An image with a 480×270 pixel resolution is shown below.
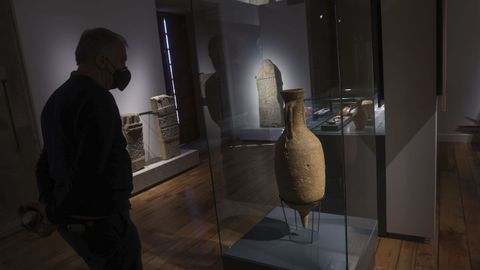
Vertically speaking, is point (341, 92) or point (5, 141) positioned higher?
point (341, 92)

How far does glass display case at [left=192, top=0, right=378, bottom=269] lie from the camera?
1.67 metres

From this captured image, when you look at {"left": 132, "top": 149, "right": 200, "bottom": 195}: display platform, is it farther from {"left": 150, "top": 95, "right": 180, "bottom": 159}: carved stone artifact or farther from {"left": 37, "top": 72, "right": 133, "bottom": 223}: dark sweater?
{"left": 37, "top": 72, "right": 133, "bottom": 223}: dark sweater

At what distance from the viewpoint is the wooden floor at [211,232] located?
86.0 inches

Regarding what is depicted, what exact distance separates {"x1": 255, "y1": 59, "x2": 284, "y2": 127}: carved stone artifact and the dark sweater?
76 cm

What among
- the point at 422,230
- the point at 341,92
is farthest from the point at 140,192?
the point at 341,92

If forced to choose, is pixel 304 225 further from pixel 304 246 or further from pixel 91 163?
pixel 91 163

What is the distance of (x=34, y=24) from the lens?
11.6ft

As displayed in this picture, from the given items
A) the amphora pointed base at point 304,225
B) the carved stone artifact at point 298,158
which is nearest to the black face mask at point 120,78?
the carved stone artifact at point 298,158

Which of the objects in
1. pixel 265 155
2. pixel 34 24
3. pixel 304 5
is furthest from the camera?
pixel 34 24

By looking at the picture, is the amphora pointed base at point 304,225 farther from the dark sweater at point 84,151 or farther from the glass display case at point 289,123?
the dark sweater at point 84,151

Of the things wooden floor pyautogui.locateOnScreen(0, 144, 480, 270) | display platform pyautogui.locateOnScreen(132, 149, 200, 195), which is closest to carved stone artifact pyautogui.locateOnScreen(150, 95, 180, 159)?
display platform pyautogui.locateOnScreen(132, 149, 200, 195)

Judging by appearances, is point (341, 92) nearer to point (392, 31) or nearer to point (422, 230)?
point (392, 31)

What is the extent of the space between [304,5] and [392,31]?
91 centimetres

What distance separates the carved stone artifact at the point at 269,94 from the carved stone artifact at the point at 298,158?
0.18 metres
